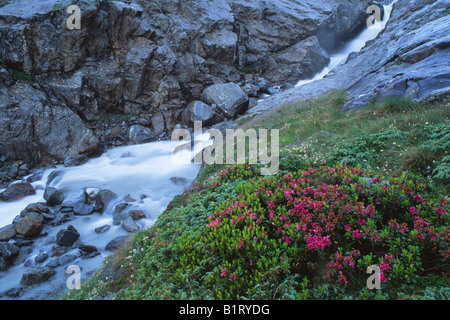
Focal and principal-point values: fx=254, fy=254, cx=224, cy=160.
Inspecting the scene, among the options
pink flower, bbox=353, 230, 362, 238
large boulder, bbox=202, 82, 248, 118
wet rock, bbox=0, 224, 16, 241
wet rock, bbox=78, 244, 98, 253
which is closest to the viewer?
pink flower, bbox=353, 230, 362, 238

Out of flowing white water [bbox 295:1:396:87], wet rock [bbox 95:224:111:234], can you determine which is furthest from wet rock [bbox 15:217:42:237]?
flowing white water [bbox 295:1:396:87]

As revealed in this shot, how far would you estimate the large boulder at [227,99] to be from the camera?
21.0 m

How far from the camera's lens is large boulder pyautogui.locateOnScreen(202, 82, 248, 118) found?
21.0 metres

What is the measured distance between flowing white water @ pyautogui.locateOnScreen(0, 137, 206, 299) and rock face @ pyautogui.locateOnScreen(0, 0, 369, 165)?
2108 mm

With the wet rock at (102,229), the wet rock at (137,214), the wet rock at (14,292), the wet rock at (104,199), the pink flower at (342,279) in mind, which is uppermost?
the pink flower at (342,279)

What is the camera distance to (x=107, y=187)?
1299 centimetres

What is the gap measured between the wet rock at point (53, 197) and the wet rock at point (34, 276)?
4.52 m

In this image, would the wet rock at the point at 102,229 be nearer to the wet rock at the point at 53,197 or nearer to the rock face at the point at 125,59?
the wet rock at the point at 53,197

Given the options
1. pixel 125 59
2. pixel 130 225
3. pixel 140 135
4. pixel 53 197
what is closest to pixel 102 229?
pixel 130 225

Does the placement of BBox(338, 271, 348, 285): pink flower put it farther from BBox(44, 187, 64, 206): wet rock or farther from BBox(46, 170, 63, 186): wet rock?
BBox(46, 170, 63, 186): wet rock

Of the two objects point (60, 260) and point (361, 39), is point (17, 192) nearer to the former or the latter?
point (60, 260)

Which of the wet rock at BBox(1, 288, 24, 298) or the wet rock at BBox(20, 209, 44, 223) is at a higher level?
the wet rock at BBox(20, 209, 44, 223)

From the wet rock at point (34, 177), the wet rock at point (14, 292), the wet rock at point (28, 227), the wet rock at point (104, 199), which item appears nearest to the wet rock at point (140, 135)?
the wet rock at point (34, 177)
